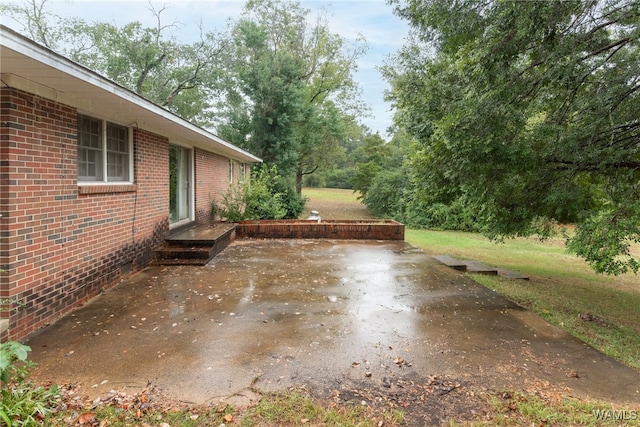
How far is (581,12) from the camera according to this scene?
14.8 ft

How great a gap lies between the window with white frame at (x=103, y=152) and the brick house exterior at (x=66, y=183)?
1 centimetres

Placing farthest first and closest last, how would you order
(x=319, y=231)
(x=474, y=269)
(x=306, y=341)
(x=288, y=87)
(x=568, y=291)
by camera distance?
(x=288, y=87) < (x=319, y=231) < (x=474, y=269) < (x=568, y=291) < (x=306, y=341)

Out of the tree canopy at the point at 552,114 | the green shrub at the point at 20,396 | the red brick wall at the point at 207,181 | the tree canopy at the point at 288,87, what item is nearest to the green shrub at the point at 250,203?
the red brick wall at the point at 207,181

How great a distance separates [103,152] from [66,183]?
1.22 m

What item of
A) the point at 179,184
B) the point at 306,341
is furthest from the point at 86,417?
the point at 179,184

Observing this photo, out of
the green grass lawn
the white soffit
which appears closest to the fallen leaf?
the white soffit

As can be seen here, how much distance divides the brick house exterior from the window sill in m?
0.02

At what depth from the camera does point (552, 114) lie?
5273 mm

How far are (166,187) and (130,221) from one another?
1.74 metres

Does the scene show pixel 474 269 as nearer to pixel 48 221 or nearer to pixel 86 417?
pixel 86 417

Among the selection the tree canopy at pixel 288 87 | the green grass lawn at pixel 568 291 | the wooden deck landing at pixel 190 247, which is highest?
the tree canopy at pixel 288 87

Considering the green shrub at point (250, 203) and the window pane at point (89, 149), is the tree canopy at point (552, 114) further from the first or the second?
the green shrub at point (250, 203)

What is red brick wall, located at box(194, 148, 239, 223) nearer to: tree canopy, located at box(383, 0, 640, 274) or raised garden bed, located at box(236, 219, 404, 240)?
raised garden bed, located at box(236, 219, 404, 240)

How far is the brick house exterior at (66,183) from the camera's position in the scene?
3443mm
